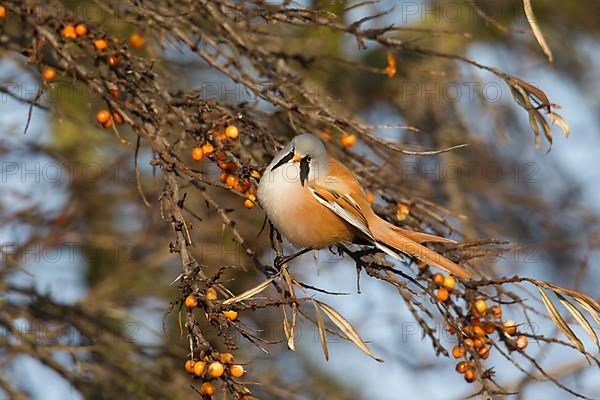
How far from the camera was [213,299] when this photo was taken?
239 centimetres

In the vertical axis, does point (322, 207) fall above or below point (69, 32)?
below

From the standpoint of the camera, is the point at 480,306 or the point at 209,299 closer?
the point at 209,299

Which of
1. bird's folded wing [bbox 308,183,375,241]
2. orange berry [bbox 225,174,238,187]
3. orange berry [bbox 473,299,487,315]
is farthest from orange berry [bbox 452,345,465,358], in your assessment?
orange berry [bbox 225,174,238,187]

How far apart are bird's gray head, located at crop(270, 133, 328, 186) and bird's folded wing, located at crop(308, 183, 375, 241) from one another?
0.07 meters

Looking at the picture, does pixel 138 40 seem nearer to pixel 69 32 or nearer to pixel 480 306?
pixel 69 32

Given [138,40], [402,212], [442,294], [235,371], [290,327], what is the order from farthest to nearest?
[138,40], [402,212], [442,294], [290,327], [235,371]

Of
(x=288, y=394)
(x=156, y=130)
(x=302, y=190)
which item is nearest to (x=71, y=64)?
(x=156, y=130)

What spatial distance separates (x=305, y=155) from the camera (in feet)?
10.3

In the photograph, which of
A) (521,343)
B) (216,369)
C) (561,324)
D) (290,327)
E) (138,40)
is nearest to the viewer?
(216,369)

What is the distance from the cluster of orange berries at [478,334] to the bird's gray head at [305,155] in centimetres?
84

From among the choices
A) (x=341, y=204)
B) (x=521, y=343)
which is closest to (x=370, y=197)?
(x=341, y=204)

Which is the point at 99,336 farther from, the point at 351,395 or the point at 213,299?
the point at 351,395

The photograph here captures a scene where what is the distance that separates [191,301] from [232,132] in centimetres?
68

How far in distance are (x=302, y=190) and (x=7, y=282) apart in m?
1.81
